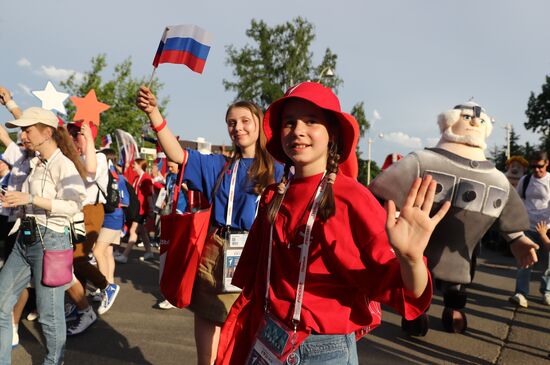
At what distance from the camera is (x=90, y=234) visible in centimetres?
496

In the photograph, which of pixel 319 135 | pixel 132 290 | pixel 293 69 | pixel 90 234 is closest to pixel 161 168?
pixel 132 290

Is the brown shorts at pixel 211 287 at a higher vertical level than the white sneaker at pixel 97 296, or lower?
higher

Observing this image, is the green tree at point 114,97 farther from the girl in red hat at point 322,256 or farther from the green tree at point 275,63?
the girl in red hat at point 322,256

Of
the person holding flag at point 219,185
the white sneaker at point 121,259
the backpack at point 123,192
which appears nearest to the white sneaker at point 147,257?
the white sneaker at point 121,259

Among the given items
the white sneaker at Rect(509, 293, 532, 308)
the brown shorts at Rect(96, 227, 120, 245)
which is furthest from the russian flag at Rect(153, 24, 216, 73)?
the white sneaker at Rect(509, 293, 532, 308)

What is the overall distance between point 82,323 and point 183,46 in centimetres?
284

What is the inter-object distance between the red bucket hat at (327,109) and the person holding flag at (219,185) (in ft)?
2.23

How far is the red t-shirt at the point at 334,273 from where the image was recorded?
5.12 ft

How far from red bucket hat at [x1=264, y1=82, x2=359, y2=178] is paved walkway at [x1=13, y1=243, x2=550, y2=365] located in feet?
8.15

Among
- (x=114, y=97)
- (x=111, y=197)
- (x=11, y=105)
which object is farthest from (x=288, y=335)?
(x=114, y=97)

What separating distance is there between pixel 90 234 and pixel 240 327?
138 inches

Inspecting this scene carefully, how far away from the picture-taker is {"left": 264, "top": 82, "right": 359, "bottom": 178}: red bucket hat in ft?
5.78

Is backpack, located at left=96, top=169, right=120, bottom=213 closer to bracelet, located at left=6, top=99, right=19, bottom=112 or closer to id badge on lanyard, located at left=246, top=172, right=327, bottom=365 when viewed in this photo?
bracelet, located at left=6, top=99, right=19, bottom=112

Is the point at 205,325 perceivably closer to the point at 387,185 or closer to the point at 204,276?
the point at 204,276
